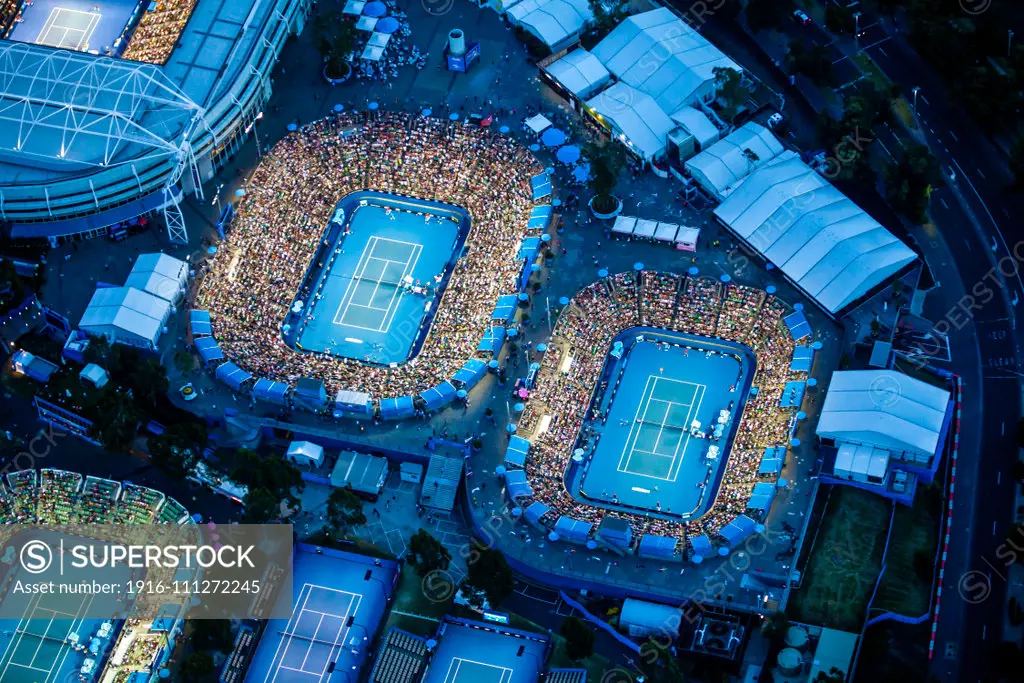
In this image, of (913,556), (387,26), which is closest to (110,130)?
(387,26)

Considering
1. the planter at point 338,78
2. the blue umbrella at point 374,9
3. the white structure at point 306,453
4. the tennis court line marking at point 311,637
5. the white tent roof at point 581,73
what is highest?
the blue umbrella at point 374,9

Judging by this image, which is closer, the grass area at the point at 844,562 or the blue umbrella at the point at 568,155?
the grass area at the point at 844,562

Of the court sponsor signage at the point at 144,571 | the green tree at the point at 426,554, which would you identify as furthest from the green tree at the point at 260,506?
the green tree at the point at 426,554

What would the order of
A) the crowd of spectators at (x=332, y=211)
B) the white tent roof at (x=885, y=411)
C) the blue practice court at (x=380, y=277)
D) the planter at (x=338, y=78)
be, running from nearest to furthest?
1. the white tent roof at (x=885, y=411)
2. the crowd of spectators at (x=332, y=211)
3. the blue practice court at (x=380, y=277)
4. the planter at (x=338, y=78)

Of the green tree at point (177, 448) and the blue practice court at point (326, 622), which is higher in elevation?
the green tree at point (177, 448)

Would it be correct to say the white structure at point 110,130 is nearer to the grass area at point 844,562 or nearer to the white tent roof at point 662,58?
the white tent roof at point 662,58
